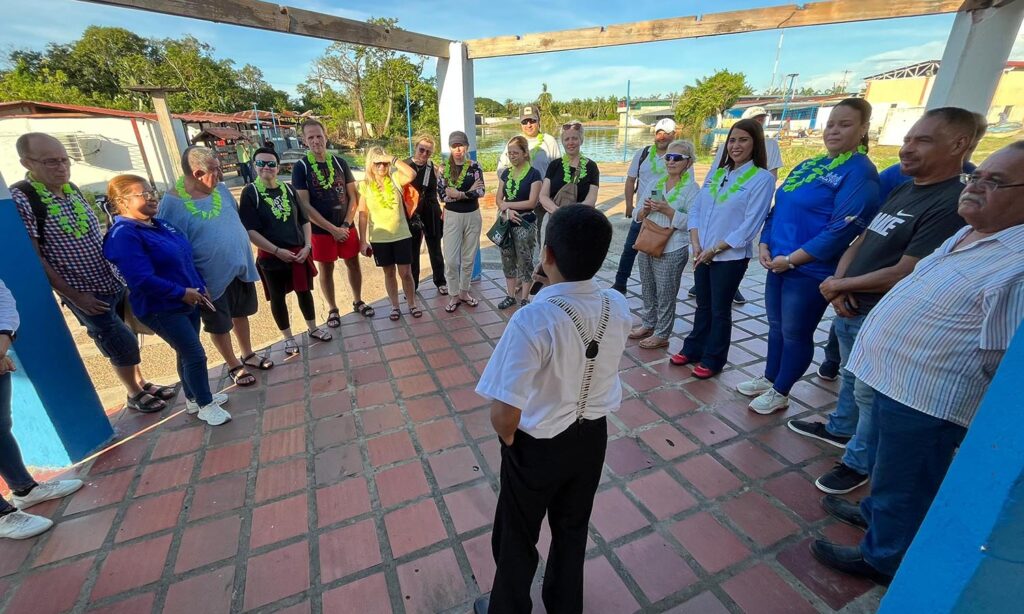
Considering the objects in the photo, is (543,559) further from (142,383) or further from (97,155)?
(97,155)

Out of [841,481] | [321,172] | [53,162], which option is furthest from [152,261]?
[841,481]

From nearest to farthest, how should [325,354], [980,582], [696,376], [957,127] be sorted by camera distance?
[980,582] → [957,127] → [696,376] → [325,354]

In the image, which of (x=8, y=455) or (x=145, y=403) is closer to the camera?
(x=8, y=455)

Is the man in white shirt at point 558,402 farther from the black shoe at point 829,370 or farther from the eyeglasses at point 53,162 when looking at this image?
the eyeglasses at point 53,162

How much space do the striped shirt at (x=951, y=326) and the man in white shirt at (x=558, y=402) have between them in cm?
99

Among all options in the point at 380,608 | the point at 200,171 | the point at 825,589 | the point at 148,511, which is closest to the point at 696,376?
the point at 825,589

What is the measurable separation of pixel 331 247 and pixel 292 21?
168 centimetres

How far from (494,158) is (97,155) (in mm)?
13723

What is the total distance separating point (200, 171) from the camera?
2.71 m

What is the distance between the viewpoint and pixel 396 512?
2.02 meters

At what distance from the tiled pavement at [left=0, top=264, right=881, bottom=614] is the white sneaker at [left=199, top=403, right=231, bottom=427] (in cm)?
5

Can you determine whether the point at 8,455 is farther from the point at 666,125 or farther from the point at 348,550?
the point at 666,125

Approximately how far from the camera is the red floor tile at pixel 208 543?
1802 millimetres

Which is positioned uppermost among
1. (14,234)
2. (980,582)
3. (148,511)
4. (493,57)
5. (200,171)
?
(493,57)
